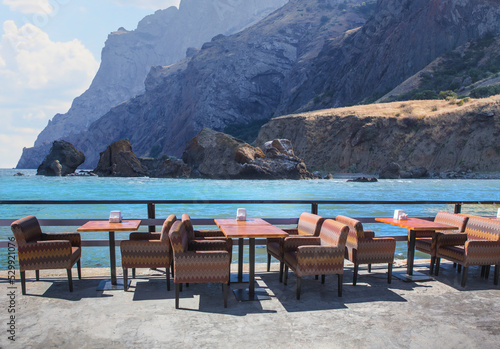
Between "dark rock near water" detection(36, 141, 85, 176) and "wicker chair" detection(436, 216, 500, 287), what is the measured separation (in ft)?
260

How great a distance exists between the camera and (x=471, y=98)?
198 ft

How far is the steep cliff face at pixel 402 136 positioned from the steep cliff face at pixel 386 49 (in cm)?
2075

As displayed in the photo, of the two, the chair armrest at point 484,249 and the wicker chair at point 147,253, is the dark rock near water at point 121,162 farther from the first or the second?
the chair armrest at point 484,249

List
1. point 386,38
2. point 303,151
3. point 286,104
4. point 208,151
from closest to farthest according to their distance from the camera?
point 208,151 → point 303,151 → point 386,38 → point 286,104

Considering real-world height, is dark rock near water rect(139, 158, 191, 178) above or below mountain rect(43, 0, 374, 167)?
below

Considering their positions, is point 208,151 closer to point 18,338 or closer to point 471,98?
point 471,98

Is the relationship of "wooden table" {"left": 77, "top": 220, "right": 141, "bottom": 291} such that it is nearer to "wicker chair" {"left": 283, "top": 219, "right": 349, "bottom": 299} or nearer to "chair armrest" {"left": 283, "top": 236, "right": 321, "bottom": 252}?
"chair armrest" {"left": 283, "top": 236, "right": 321, "bottom": 252}

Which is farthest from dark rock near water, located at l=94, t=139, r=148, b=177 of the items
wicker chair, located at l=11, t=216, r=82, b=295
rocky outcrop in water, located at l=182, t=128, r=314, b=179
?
wicker chair, located at l=11, t=216, r=82, b=295

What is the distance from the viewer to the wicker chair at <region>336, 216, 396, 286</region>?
16.9 ft

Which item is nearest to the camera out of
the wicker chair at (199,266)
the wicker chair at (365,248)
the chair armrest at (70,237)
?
the wicker chair at (199,266)

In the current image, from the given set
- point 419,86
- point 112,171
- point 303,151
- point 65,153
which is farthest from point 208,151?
point 419,86

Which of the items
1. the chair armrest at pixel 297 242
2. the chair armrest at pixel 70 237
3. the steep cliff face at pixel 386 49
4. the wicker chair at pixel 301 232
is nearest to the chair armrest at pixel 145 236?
the chair armrest at pixel 70 237

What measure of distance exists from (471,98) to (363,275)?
6592cm

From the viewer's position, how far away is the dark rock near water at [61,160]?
244 feet
